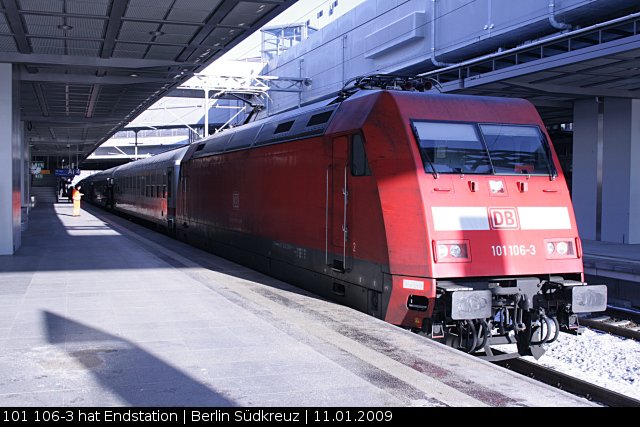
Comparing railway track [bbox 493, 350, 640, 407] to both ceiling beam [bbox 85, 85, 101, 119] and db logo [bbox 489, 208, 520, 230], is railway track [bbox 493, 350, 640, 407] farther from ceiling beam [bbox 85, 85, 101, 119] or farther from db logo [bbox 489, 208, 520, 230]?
ceiling beam [bbox 85, 85, 101, 119]

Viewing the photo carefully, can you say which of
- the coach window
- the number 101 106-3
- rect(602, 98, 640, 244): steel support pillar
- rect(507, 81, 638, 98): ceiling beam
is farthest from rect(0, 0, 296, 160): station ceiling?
rect(602, 98, 640, 244): steel support pillar

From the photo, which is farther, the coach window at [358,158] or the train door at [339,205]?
the train door at [339,205]

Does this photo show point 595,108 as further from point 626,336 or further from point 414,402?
point 414,402

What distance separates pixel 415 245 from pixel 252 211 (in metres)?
5.43

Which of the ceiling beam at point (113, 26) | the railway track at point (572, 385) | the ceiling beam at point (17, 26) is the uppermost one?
the ceiling beam at point (113, 26)

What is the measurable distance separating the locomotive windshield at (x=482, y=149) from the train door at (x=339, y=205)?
3.95ft

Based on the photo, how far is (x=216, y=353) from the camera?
20.3ft

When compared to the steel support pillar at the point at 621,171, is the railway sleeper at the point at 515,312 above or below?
below

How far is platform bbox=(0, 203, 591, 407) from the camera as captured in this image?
493cm

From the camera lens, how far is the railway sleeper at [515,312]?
7191mm

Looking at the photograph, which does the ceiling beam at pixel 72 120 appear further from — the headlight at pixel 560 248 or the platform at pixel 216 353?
the headlight at pixel 560 248
